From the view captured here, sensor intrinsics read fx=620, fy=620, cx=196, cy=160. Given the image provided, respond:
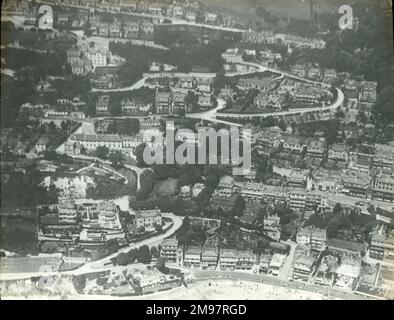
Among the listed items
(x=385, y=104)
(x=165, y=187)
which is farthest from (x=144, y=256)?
(x=385, y=104)

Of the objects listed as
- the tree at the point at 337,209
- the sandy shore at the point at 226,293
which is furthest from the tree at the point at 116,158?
the tree at the point at 337,209

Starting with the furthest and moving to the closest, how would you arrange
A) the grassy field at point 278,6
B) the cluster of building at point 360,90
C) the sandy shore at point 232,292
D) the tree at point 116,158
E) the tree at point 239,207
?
the cluster of building at point 360,90 → the tree at point 116,158 → the grassy field at point 278,6 → the tree at point 239,207 → the sandy shore at point 232,292

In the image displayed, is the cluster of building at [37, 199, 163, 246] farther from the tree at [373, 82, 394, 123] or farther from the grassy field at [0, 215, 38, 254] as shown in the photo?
the tree at [373, 82, 394, 123]

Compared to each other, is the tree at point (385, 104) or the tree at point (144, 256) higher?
the tree at point (385, 104)

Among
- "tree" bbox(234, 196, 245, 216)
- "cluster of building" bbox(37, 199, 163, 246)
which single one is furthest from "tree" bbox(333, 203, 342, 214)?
"cluster of building" bbox(37, 199, 163, 246)

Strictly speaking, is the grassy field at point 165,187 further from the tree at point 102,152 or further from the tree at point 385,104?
the tree at point 385,104

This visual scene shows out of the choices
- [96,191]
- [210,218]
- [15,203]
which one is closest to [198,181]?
[210,218]

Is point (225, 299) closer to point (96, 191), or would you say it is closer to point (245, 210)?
point (245, 210)
